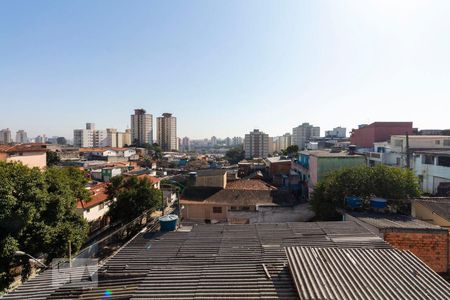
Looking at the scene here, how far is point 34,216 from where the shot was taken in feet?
44.5

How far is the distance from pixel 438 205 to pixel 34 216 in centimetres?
1949

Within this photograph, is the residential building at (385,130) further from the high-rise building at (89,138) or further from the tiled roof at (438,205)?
the high-rise building at (89,138)

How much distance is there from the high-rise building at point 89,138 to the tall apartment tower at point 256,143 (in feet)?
216

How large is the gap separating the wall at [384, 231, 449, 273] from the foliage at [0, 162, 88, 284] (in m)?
14.6

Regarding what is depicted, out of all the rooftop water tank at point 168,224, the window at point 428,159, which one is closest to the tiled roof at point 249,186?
the window at point 428,159

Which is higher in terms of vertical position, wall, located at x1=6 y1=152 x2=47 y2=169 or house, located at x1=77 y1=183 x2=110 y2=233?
wall, located at x1=6 y1=152 x2=47 y2=169

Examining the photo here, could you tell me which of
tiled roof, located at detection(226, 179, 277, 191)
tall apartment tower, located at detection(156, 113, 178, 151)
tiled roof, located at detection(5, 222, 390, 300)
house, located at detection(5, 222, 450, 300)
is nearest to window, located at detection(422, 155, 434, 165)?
tiled roof, located at detection(226, 179, 277, 191)

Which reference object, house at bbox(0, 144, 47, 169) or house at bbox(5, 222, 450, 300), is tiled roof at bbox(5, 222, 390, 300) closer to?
house at bbox(5, 222, 450, 300)

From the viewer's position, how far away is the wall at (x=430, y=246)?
10.1 meters

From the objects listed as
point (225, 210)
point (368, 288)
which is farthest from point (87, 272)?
point (225, 210)

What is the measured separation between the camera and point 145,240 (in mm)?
9594

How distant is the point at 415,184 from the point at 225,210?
14696 mm

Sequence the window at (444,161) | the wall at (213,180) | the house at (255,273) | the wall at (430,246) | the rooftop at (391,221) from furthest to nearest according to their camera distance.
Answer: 1. the wall at (213,180)
2. the window at (444,161)
3. the rooftop at (391,221)
4. the wall at (430,246)
5. the house at (255,273)

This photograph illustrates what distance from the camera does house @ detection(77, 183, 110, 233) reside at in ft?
80.5
